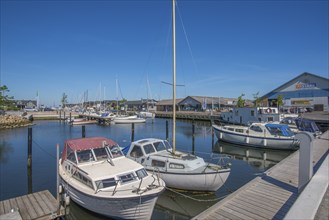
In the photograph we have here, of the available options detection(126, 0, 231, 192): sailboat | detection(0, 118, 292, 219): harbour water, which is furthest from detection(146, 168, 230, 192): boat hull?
detection(0, 118, 292, 219): harbour water

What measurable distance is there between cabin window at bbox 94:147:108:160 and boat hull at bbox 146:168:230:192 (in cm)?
338

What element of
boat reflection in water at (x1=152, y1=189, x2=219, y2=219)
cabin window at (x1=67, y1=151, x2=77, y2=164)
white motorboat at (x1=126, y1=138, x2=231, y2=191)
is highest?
cabin window at (x1=67, y1=151, x2=77, y2=164)

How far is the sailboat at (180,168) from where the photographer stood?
11469 millimetres

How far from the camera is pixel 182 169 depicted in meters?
12.0

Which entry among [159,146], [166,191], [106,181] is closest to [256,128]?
[159,146]

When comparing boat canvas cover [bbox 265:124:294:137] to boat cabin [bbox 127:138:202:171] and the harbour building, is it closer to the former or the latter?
boat cabin [bbox 127:138:202:171]

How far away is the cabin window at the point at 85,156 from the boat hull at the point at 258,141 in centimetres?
1982

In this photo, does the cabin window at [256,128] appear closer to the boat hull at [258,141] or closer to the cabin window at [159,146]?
the boat hull at [258,141]

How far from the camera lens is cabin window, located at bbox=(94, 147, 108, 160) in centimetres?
1161

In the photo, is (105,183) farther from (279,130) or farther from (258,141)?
(279,130)

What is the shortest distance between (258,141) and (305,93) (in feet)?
129

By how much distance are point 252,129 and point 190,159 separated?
16.3 metres

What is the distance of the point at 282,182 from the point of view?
30.3 ft

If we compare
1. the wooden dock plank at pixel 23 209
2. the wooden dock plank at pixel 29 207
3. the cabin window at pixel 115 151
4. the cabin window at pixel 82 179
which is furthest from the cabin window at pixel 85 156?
the wooden dock plank at pixel 23 209
